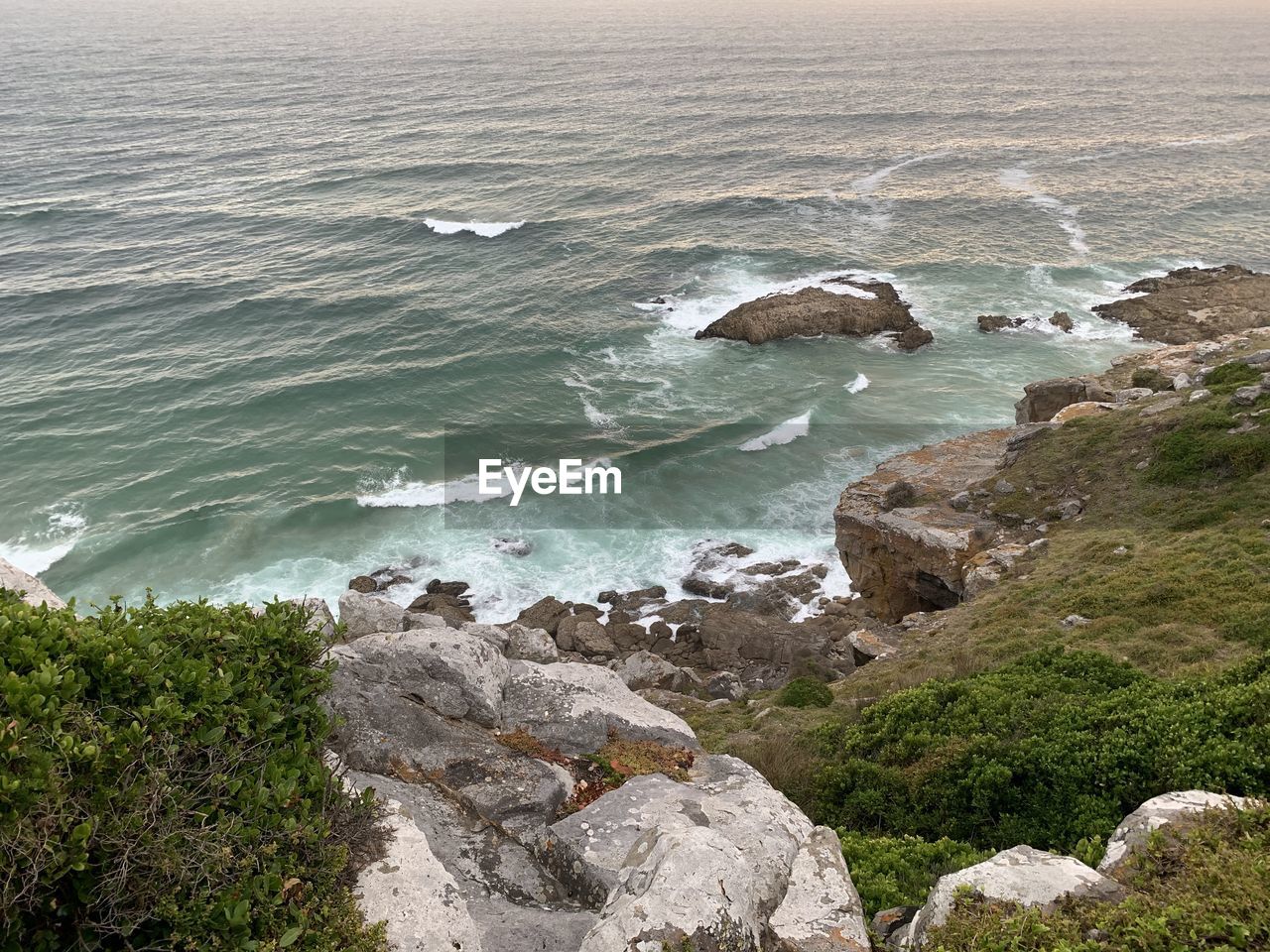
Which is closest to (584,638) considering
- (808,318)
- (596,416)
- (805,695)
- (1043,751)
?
(805,695)

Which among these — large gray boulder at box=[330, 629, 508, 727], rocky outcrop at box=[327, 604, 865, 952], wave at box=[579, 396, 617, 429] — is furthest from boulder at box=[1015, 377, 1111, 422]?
large gray boulder at box=[330, 629, 508, 727]

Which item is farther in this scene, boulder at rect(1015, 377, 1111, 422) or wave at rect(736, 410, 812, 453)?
wave at rect(736, 410, 812, 453)

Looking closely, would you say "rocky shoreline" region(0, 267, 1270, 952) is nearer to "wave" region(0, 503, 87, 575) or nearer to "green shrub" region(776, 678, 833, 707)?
"green shrub" region(776, 678, 833, 707)

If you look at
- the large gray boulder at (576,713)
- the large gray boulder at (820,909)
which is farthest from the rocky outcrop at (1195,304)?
the large gray boulder at (820,909)

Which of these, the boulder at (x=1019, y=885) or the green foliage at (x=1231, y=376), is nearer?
the boulder at (x=1019, y=885)

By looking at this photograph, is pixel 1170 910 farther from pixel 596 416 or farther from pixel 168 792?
pixel 596 416

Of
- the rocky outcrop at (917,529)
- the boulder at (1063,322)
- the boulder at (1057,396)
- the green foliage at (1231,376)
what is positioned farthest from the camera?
the boulder at (1063,322)

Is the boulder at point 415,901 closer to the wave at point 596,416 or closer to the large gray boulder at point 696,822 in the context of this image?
the large gray boulder at point 696,822
